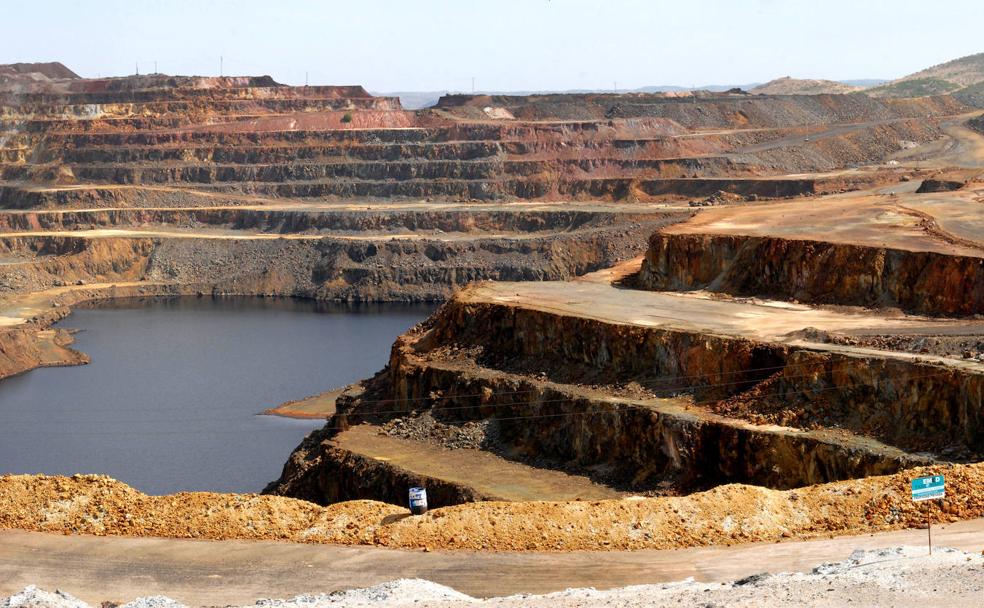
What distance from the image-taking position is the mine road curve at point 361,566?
92.8ft

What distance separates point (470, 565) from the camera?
96.4ft

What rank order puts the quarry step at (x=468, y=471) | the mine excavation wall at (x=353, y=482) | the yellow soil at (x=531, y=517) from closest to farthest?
the yellow soil at (x=531, y=517)
the quarry step at (x=468, y=471)
the mine excavation wall at (x=353, y=482)

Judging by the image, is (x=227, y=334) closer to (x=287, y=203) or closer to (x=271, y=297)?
(x=271, y=297)

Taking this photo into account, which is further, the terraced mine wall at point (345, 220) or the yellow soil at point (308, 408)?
the terraced mine wall at point (345, 220)

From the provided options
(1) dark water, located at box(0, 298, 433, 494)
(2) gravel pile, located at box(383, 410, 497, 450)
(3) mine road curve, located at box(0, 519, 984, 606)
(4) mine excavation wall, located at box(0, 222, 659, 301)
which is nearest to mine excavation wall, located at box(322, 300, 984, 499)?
(2) gravel pile, located at box(383, 410, 497, 450)

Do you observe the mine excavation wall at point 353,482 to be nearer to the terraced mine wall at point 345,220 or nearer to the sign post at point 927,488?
the sign post at point 927,488

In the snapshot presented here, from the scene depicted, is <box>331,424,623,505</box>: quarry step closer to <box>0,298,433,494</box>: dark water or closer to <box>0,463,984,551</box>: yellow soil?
<box>0,298,433,494</box>: dark water

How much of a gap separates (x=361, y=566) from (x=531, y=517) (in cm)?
398

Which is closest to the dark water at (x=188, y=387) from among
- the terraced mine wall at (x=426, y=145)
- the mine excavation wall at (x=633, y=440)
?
the mine excavation wall at (x=633, y=440)

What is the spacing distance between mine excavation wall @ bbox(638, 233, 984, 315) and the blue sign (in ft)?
89.7

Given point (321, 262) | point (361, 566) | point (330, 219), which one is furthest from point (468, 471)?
point (330, 219)

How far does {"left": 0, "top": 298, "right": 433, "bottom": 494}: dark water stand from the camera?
2328 inches

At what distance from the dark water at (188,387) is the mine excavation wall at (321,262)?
380cm

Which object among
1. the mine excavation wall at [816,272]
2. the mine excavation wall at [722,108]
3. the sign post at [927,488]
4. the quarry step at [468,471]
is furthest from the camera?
the mine excavation wall at [722,108]
